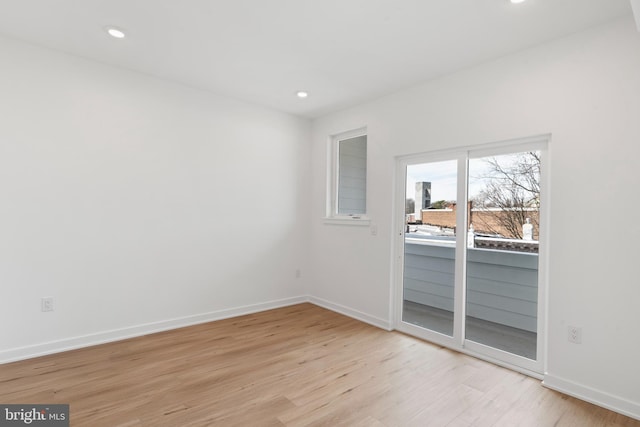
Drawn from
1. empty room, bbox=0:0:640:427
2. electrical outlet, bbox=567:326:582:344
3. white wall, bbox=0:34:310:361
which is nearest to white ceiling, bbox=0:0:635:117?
empty room, bbox=0:0:640:427

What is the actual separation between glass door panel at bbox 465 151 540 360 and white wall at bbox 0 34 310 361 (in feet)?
8.25

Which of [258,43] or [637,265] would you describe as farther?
[258,43]

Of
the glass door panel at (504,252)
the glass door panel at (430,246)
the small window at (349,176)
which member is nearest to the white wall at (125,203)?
the small window at (349,176)

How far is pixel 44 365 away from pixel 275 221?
274 centimetres

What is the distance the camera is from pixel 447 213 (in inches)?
133

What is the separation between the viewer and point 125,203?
3354 millimetres

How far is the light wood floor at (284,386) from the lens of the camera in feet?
6.91

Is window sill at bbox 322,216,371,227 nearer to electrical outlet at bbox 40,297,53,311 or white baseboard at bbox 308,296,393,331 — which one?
white baseboard at bbox 308,296,393,331

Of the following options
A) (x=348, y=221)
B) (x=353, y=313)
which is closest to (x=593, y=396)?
(x=353, y=313)

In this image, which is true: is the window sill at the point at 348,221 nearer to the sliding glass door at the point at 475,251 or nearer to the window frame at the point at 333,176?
the window frame at the point at 333,176

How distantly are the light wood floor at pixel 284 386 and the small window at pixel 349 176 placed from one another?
1773mm

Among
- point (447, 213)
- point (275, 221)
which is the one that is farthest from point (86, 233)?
point (447, 213)

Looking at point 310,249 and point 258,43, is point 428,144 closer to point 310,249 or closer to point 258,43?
point 258,43

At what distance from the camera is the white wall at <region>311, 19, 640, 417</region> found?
225 cm
